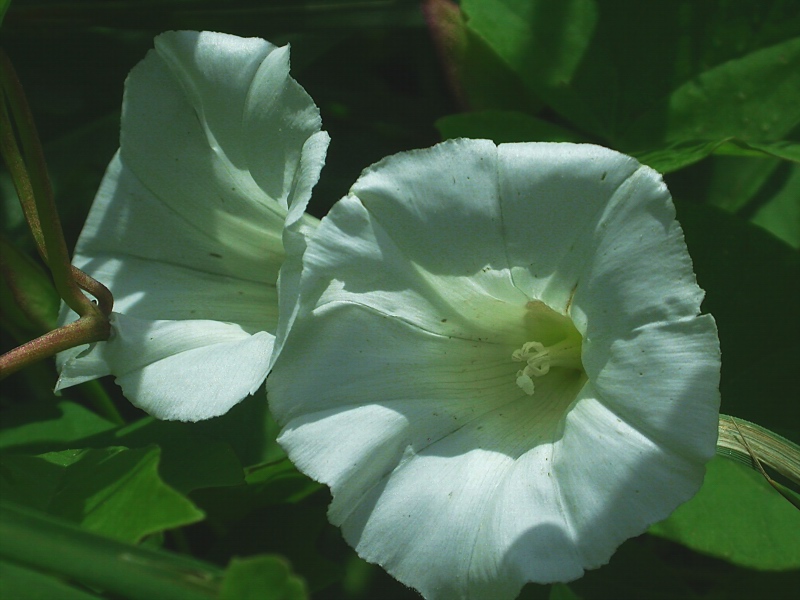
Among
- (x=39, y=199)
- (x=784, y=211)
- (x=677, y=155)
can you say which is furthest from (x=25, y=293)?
(x=784, y=211)

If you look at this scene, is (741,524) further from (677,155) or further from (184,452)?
(184,452)

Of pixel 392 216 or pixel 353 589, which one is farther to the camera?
pixel 353 589

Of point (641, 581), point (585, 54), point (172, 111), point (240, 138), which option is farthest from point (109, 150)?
point (641, 581)

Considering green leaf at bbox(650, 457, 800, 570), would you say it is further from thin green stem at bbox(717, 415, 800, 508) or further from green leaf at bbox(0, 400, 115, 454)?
green leaf at bbox(0, 400, 115, 454)

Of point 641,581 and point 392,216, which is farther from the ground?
point 392,216

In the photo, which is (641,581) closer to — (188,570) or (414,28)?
(188,570)

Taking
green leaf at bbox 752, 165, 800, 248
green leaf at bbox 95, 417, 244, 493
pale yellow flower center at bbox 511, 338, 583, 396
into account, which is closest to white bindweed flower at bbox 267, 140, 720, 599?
pale yellow flower center at bbox 511, 338, 583, 396

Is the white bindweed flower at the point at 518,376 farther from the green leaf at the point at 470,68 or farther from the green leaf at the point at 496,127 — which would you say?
the green leaf at the point at 470,68
